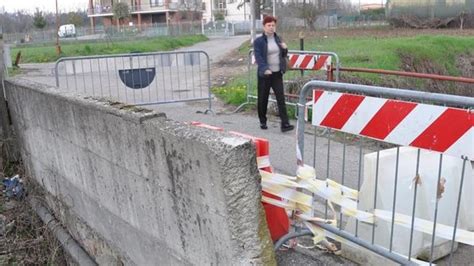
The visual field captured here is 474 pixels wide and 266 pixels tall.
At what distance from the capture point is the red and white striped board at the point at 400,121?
2.77m

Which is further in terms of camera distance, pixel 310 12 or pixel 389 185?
pixel 310 12

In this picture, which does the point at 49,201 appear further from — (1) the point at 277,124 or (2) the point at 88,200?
(1) the point at 277,124

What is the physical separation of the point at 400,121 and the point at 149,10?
78.2 metres

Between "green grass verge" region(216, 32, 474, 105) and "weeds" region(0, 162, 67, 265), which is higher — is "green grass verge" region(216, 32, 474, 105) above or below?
above

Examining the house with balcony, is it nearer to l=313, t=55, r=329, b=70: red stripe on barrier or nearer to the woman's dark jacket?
l=313, t=55, r=329, b=70: red stripe on barrier

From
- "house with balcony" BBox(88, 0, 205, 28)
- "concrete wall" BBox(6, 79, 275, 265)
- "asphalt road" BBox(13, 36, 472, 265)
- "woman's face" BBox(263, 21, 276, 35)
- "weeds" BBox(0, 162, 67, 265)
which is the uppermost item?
"house with balcony" BBox(88, 0, 205, 28)

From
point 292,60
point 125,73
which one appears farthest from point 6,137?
point 292,60

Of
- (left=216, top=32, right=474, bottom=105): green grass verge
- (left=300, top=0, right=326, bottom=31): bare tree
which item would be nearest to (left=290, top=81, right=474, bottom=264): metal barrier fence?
(left=216, top=32, right=474, bottom=105): green grass verge

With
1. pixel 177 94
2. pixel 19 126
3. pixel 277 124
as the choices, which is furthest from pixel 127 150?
pixel 177 94

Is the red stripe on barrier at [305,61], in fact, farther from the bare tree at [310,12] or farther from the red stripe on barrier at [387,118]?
the bare tree at [310,12]

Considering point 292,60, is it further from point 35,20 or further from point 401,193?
point 35,20

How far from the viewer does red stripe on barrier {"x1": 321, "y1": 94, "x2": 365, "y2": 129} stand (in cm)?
336

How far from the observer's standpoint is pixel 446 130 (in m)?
2.81

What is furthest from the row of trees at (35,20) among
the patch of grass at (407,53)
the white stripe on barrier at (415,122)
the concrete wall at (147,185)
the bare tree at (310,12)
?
the white stripe on barrier at (415,122)
